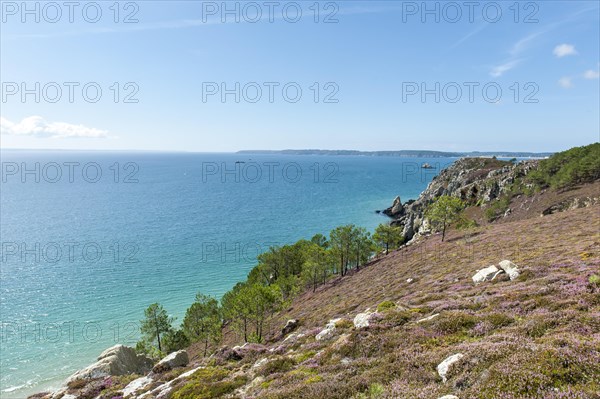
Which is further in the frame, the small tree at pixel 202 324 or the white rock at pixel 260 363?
the small tree at pixel 202 324

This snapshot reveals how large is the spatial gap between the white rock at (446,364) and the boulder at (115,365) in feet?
134

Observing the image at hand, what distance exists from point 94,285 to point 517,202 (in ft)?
430

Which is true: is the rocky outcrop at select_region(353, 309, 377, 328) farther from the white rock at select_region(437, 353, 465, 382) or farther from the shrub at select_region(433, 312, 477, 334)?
the white rock at select_region(437, 353, 465, 382)

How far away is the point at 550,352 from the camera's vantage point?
10.2 meters

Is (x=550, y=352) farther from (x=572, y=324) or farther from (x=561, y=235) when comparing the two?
(x=561, y=235)

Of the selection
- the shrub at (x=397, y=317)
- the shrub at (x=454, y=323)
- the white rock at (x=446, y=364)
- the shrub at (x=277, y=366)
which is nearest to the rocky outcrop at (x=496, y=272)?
the shrub at (x=397, y=317)

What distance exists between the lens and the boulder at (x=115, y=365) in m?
37.1

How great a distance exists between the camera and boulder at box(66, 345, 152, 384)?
3709 cm

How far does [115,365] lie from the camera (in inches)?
1528

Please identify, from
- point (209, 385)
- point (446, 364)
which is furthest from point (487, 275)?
point (209, 385)

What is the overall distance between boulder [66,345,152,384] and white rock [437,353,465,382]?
1611 inches

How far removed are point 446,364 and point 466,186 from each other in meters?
143

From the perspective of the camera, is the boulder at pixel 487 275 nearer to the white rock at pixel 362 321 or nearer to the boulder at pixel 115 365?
the white rock at pixel 362 321

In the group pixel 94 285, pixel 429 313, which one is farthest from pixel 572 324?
pixel 94 285
